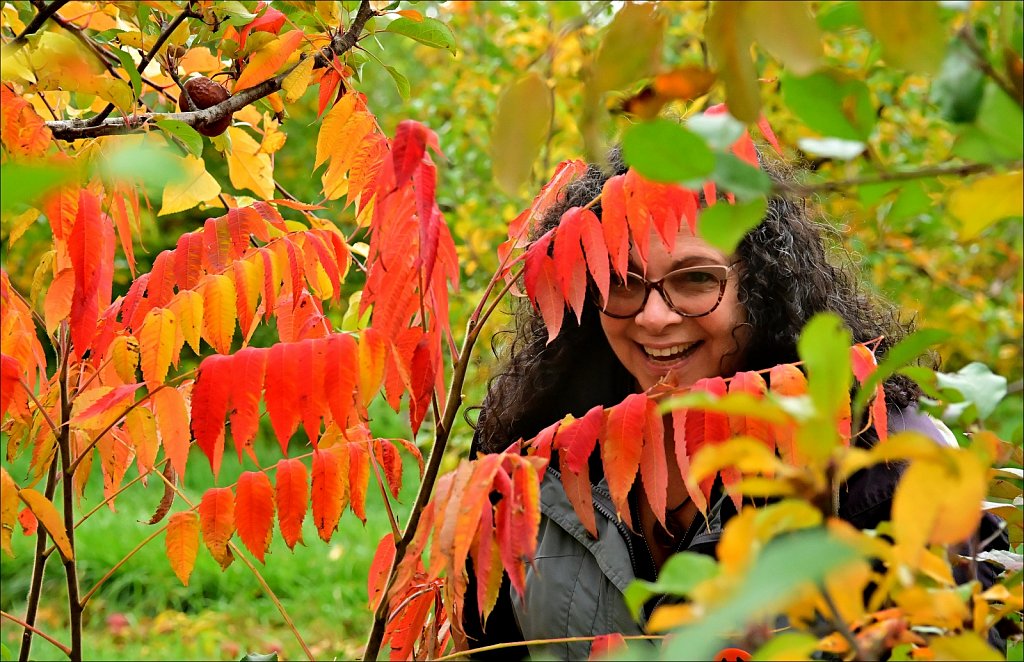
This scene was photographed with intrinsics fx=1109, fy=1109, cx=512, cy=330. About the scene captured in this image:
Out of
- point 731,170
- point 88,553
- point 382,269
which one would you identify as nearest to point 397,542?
point 382,269

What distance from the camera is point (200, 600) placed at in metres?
4.66

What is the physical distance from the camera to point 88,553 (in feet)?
15.7

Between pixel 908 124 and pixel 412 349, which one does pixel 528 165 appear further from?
pixel 908 124

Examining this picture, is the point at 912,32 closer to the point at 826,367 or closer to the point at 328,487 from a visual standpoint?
the point at 826,367

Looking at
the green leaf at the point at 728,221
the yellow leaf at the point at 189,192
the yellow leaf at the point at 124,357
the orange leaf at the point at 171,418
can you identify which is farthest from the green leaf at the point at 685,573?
the yellow leaf at the point at 189,192

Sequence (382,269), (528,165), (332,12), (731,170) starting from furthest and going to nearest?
(332,12) < (382,269) < (528,165) < (731,170)

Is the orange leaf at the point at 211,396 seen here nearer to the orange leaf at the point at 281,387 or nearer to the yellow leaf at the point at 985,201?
the orange leaf at the point at 281,387

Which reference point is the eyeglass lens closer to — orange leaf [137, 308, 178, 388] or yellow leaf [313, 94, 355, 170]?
yellow leaf [313, 94, 355, 170]

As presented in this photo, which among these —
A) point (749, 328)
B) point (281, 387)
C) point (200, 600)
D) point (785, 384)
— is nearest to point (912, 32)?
point (785, 384)

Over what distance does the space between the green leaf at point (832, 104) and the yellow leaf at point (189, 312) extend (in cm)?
84

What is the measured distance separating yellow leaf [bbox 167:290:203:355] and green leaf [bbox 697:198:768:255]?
2.61ft

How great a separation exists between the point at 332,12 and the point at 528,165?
0.70 metres

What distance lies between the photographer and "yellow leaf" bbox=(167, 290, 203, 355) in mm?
1293

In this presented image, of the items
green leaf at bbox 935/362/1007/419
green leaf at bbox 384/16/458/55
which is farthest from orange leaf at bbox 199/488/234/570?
green leaf at bbox 935/362/1007/419
